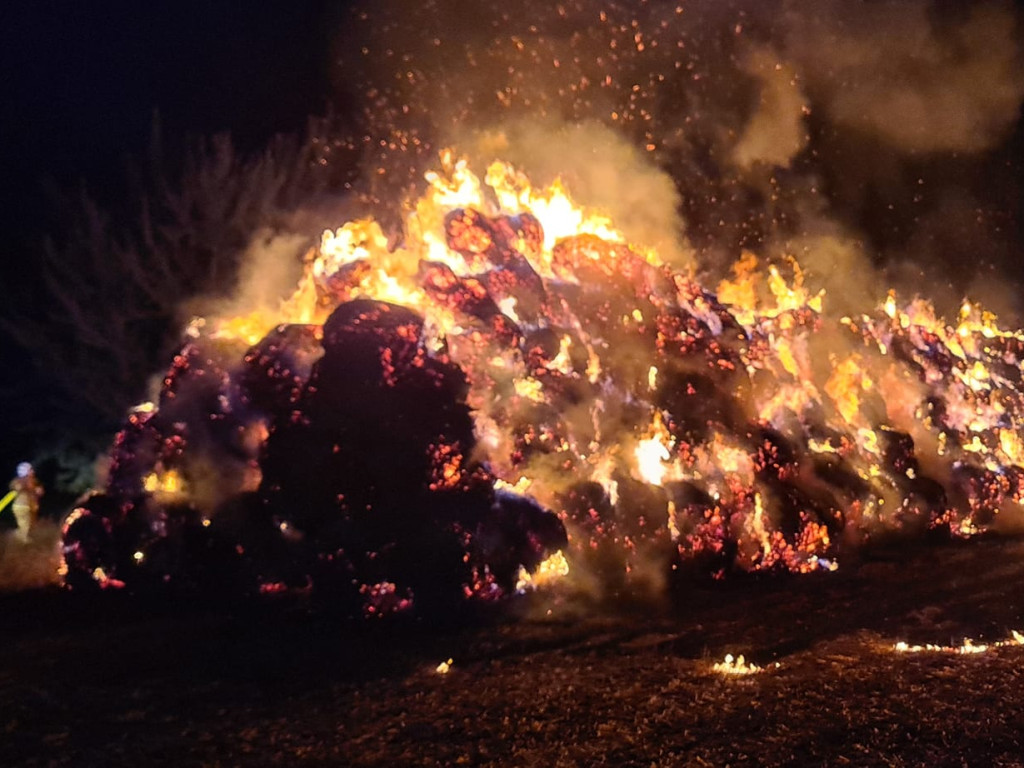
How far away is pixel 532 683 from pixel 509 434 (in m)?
3.42

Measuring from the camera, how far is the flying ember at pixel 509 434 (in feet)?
24.9

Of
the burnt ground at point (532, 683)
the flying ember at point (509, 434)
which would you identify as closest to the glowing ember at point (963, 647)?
the burnt ground at point (532, 683)

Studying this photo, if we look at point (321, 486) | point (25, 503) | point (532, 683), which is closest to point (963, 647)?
point (532, 683)

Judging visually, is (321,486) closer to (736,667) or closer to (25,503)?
(736,667)

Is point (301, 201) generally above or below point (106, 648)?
above

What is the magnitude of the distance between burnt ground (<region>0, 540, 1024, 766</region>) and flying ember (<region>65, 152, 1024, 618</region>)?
0.68 m

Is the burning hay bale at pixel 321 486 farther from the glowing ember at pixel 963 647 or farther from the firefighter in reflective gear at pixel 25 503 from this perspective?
the glowing ember at pixel 963 647

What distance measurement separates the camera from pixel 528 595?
7359mm

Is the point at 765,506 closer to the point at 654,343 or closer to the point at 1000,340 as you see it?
the point at 654,343

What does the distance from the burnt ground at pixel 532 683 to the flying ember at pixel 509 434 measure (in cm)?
68

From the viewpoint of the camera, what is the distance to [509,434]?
8.30 meters

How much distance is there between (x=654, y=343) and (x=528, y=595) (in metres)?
3.69

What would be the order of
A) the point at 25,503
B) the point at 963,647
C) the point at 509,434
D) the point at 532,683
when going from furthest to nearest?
the point at 25,503, the point at 509,434, the point at 963,647, the point at 532,683

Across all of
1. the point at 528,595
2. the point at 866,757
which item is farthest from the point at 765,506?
the point at 866,757
